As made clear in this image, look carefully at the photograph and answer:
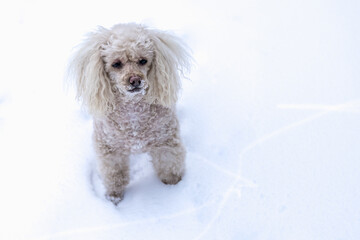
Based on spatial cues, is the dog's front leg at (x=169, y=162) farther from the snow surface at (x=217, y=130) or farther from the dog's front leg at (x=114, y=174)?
the dog's front leg at (x=114, y=174)

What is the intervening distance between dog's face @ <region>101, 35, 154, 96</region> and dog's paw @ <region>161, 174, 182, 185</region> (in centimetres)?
61

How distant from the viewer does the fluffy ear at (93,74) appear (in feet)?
5.06

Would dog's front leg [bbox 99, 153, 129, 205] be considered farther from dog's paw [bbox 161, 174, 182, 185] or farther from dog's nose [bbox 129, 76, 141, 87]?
dog's nose [bbox 129, 76, 141, 87]

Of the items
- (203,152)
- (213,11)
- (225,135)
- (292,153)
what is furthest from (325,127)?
(213,11)

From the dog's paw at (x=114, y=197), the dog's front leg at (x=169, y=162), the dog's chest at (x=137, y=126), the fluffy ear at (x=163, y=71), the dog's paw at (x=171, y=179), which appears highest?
the fluffy ear at (x=163, y=71)

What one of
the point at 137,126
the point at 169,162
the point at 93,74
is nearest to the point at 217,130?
the point at 169,162

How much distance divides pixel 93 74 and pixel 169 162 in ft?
2.20

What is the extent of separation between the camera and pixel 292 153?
1936 mm

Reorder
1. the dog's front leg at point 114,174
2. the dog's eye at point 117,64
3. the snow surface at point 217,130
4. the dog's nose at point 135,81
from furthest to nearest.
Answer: the dog's front leg at point 114,174
the snow surface at point 217,130
the dog's eye at point 117,64
the dog's nose at point 135,81

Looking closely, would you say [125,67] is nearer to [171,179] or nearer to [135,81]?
[135,81]

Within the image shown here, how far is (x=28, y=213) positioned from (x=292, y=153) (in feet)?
5.06

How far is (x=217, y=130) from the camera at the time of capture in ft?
6.93

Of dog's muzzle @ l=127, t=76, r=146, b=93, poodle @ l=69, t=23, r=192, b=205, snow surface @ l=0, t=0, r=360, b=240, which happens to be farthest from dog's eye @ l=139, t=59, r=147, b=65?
snow surface @ l=0, t=0, r=360, b=240

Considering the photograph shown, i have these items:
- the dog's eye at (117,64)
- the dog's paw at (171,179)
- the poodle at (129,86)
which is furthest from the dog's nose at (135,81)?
the dog's paw at (171,179)
